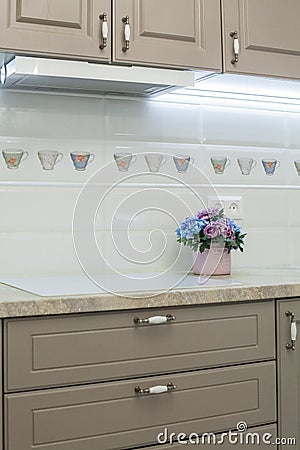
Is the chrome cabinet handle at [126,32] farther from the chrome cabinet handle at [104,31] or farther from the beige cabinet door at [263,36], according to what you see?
the beige cabinet door at [263,36]

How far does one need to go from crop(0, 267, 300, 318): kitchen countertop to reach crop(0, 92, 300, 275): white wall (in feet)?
1.13

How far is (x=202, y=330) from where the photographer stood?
1.92 metres

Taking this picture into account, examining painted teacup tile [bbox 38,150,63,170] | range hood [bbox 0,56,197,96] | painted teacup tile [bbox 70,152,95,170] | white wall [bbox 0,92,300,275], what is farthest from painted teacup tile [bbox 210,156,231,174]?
painted teacup tile [bbox 38,150,63,170]

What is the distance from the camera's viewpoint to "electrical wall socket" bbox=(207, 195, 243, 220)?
2.62 m

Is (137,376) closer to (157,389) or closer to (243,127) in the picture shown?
(157,389)

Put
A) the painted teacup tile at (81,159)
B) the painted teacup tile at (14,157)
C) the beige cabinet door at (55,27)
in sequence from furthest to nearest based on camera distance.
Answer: the painted teacup tile at (81,159), the painted teacup tile at (14,157), the beige cabinet door at (55,27)

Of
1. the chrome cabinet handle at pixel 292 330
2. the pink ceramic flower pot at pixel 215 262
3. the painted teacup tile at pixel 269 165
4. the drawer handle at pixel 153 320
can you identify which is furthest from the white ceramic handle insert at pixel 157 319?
the painted teacup tile at pixel 269 165

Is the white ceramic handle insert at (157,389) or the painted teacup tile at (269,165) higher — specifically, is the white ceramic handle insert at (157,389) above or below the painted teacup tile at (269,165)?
below

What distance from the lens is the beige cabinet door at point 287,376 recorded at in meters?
2.05

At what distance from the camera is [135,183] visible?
2.50m

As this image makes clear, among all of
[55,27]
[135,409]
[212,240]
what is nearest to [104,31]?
[55,27]

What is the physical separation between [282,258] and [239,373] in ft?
2.96

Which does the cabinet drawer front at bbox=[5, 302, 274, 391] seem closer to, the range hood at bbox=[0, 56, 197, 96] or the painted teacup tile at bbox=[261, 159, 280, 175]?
the range hood at bbox=[0, 56, 197, 96]

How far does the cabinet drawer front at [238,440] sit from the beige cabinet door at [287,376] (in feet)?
0.16
